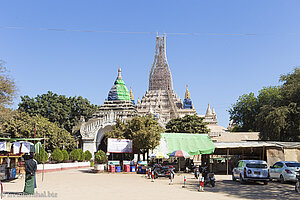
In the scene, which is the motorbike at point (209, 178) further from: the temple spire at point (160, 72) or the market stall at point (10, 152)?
the temple spire at point (160, 72)

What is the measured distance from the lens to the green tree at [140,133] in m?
31.6

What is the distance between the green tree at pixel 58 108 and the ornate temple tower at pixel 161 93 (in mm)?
20053

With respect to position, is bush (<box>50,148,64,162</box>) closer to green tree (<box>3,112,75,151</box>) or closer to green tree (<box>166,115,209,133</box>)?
green tree (<box>3,112,75,151</box>)

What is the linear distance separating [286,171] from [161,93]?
7643cm

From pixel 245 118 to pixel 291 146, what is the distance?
33.7m

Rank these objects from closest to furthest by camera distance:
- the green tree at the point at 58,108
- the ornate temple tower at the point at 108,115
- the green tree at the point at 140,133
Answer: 1. the green tree at the point at 140,133
2. the ornate temple tower at the point at 108,115
3. the green tree at the point at 58,108

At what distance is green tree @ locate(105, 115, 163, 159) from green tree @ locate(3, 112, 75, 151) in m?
9.51

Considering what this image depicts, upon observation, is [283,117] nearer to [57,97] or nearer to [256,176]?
[256,176]

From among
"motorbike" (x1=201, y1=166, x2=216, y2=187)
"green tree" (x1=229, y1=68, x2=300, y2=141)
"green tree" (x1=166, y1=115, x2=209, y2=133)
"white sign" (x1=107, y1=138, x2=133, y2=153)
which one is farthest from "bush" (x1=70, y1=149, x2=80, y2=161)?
"motorbike" (x1=201, y1=166, x2=216, y2=187)

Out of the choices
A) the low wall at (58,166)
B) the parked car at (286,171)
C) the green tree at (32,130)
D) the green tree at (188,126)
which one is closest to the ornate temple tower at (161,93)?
the green tree at (188,126)

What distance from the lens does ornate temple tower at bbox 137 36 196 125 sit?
91.9 m

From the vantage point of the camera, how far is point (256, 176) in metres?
19.6

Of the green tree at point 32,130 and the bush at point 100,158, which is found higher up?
the green tree at point 32,130

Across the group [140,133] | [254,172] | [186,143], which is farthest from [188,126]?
[254,172]
